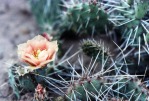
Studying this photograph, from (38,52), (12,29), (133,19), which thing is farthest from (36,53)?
(12,29)

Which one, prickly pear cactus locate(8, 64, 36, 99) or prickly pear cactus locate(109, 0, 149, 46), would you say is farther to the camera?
prickly pear cactus locate(109, 0, 149, 46)

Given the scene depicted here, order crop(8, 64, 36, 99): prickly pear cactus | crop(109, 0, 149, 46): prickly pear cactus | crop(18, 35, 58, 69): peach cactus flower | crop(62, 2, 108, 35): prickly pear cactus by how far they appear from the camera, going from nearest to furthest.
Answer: crop(18, 35, 58, 69): peach cactus flower < crop(8, 64, 36, 99): prickly pear cactus < crop(109, 0, 149, 46): prickly pear cactus < crop(62, 2, 108, 35): prickly pear cactus

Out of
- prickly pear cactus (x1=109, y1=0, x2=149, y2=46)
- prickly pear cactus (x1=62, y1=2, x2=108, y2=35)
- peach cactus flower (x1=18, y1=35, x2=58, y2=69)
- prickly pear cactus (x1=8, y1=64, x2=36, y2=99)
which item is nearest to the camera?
peach cactus flower (x1=18, y1=35, x2=58, y2=69)

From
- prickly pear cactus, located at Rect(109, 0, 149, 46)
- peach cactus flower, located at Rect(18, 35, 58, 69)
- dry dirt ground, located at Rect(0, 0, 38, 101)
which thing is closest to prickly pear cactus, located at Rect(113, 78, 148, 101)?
prickly pear cactus, located at Rect(109, 0, 149, 46)

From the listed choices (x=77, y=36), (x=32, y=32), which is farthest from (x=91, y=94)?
(x=32, y=32)

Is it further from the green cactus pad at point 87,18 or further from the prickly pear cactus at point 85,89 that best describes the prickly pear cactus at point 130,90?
the green cactus pad at point 87,18

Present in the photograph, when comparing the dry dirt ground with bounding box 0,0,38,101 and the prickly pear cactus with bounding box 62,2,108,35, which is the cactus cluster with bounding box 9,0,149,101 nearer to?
the prickly pear cactus with bounding box 62,2,108,35

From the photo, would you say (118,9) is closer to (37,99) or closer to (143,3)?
(143,3)

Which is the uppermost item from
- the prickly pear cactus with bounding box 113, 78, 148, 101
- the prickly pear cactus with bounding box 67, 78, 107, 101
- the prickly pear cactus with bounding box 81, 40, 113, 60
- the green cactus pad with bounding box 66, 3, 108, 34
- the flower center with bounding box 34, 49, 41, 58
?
the green cactus pad with bounding box 66, 3, 108, 34

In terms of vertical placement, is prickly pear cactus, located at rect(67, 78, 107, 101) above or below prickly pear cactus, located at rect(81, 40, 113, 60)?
below
